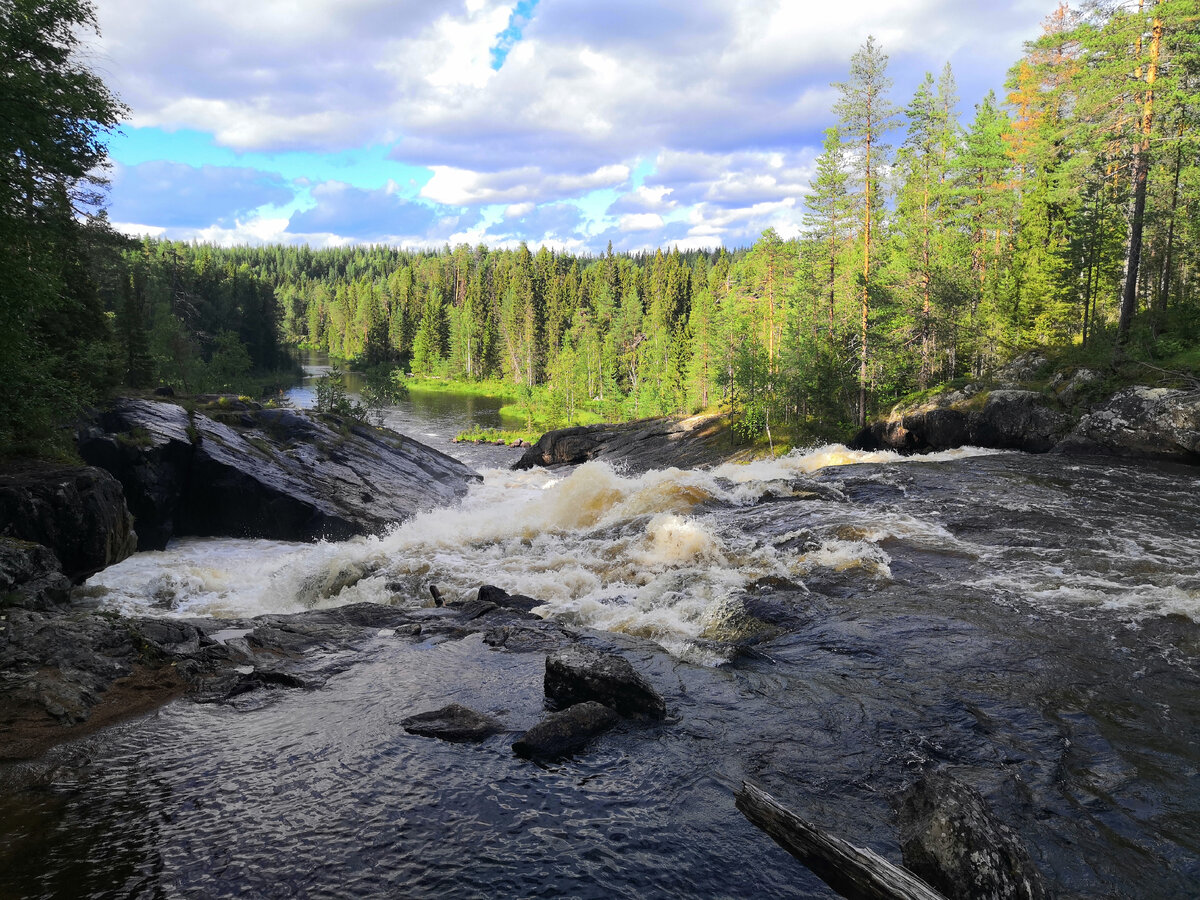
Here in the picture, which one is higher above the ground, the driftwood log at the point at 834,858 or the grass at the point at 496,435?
the driftwood log at the point at 834,858

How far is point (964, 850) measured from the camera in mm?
4812

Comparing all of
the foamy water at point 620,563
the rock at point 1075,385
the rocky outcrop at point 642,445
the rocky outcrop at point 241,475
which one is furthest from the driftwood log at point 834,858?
the rocky outcrop at point 642,445

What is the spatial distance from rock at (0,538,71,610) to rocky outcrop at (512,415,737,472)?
1433 inches

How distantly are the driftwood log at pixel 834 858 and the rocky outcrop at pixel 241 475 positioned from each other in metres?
20.9

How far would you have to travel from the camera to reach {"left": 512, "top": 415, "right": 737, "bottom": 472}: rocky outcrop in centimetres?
4649

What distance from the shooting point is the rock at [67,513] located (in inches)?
501

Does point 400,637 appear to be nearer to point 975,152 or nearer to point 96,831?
point 96,831

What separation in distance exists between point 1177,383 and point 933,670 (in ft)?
79.2

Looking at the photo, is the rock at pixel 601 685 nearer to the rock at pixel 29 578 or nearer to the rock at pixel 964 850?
the rock at pixel 964 850

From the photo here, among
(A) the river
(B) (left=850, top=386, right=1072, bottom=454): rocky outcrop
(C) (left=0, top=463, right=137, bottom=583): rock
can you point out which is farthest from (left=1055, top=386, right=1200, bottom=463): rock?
(C) (left=0, top=463, right=137, bottom=583): rock

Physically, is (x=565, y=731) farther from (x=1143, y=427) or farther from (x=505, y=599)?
(x=1143, y=427)

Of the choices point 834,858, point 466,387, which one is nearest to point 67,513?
point 834,858

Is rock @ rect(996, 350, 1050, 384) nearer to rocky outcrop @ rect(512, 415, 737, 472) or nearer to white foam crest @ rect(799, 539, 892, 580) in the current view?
rocky outcrop @ rect(512, 415, 737, 472)

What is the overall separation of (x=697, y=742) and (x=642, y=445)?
1731 inches
